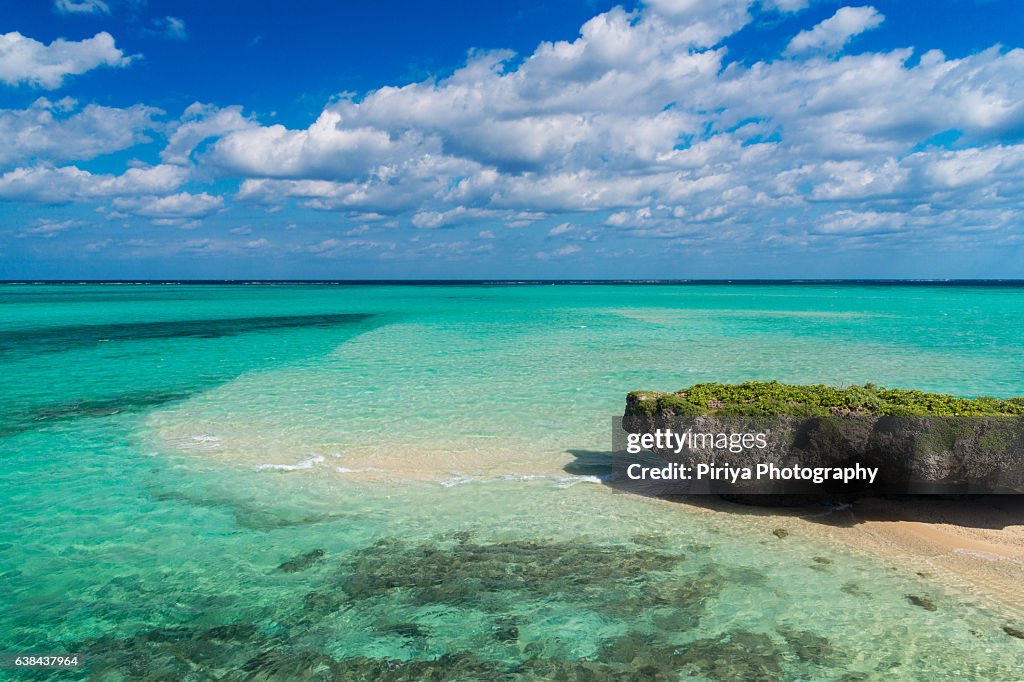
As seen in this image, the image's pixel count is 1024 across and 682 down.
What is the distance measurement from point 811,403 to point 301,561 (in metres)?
7.71

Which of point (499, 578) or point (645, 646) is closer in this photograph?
point (645, 646)

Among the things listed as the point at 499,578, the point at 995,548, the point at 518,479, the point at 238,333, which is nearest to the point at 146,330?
the point at 238,333

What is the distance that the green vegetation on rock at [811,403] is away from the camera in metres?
8.94

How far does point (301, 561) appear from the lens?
7.87 m

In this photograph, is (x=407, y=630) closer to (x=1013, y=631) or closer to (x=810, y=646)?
(x=810, y=646)

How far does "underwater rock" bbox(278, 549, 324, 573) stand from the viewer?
7664mm

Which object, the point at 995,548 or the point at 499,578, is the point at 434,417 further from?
the point at 995,548

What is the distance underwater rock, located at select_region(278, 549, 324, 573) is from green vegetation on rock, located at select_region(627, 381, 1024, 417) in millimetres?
5455

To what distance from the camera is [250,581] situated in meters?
7.32

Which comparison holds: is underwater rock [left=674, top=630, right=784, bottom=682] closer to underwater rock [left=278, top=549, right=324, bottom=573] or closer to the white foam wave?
underwater rock [left=278, top=549, right=324, bottom=573]

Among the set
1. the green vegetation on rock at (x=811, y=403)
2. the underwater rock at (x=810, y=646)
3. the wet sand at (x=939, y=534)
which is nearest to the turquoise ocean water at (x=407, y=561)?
the underwater rock at (x=810, y=646)

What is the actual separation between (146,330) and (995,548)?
47035mm

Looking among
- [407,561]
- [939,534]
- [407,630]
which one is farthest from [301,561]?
[939,534]

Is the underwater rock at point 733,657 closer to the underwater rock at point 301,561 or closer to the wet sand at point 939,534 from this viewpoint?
the wet sand at point 939,534
